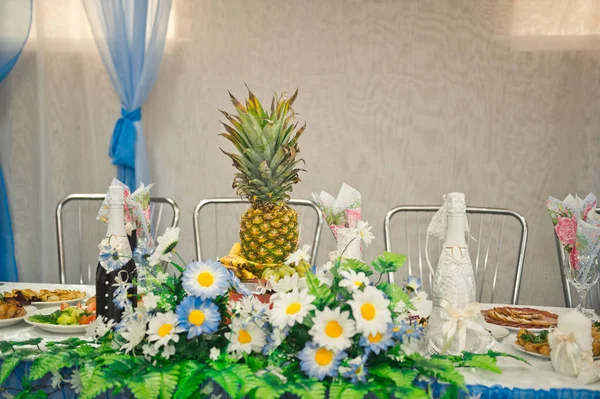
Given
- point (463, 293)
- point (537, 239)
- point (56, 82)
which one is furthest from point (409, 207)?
point (56, 82)

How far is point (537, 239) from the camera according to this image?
3.31 metres

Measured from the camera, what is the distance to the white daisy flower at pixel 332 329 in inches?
39.6

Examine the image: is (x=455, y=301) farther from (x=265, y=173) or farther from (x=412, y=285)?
(x=265, y=173)

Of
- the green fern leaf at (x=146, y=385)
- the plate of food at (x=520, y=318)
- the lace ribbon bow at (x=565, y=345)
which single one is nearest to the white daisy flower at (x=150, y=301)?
the green fern leaf at (x=146, y=385)

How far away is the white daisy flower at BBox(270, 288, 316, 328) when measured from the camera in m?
1.03

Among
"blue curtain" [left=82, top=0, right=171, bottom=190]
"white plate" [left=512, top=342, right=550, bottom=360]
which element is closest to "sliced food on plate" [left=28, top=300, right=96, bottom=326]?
"white plate" [left=512, top=342, right=550, bottom=360]

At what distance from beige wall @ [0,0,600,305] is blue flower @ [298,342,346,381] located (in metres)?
2.37

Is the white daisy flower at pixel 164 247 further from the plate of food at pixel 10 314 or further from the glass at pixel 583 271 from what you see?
the glass at pixel 583 271

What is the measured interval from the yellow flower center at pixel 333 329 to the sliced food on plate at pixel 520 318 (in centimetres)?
73

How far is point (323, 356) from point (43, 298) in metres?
1.14

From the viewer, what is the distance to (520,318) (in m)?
1.65

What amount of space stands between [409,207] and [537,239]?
1.10 metres

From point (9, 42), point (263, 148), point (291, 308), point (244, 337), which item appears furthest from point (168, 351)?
point (9, 42)

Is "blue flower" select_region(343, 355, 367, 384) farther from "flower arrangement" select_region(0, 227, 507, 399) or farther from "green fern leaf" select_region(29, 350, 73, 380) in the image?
"green fern leaf" select_region(29, 350, 73, 380)
